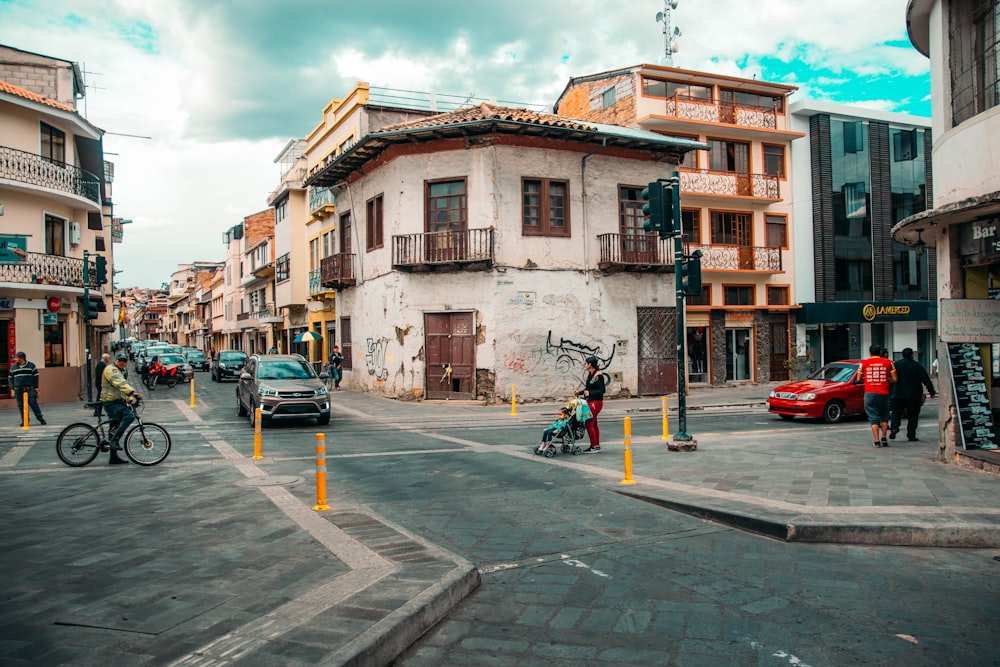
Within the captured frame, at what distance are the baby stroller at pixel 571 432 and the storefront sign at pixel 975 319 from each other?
18.3 ft

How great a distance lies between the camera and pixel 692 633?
4656 mm

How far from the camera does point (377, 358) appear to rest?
2553cm

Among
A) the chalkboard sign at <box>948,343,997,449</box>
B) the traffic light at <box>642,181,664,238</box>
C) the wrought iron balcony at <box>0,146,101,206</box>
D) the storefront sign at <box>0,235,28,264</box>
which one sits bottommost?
the chalkboard sign at <box>948,343,997,449</box>

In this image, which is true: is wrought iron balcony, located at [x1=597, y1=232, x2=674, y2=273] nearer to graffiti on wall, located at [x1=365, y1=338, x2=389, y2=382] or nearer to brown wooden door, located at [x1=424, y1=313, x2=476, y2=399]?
brown wooden door, located at [x1=424, y1=313, x2=476, y2=399]

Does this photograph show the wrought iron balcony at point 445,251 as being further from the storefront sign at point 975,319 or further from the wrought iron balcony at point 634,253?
the storefront sign at point 975,319

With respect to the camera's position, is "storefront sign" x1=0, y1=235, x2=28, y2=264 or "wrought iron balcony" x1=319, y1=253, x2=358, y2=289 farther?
"wrought iron balcony" x1=319, y1=253, x2=358, y2=289

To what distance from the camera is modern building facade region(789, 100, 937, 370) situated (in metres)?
32.6

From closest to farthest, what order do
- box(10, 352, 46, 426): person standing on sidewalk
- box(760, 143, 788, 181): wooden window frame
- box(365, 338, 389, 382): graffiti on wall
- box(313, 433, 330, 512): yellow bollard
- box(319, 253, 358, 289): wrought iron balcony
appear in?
1. box(313, 433, 330, 512): yellow bollard
2. box(10, 352, 46, 426): person standing on sidewalk
3. box(365, 338, 389, 382): graffiti on wall
4. box(319, 253, 358, 289): wrought iron balcony
5. box(760, 143, 788, 181): wooden window frame

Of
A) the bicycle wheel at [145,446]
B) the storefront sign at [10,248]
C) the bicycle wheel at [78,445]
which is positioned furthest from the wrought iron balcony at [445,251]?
the bicycle wheel at [78,445]

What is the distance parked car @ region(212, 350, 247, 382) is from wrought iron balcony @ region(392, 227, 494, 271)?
16.6m

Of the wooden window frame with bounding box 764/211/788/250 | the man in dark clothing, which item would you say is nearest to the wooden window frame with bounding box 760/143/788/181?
the wooden window frame with bounding box 764/211/788/250

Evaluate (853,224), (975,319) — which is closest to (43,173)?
(975,319)

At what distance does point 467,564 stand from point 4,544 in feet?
14.5

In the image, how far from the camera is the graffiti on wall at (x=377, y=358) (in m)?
25.0
